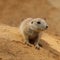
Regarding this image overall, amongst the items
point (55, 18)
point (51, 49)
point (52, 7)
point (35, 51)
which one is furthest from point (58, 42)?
point (52, 7)

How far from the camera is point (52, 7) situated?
13.6 m

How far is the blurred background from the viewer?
13023 mm

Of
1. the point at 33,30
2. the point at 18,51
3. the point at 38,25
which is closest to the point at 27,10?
the point at 33,30

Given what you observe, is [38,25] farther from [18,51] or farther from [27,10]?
[27,10]

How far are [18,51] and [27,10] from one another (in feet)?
24.2

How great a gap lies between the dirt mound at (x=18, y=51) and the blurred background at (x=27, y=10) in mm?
5616

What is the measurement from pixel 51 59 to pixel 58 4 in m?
7.39

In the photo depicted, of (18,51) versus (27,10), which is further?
(27,10)

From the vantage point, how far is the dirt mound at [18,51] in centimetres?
616

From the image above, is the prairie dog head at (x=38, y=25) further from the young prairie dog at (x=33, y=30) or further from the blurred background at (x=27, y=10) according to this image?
the blurred background at (x=27, y=10)

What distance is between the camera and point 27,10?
13633 millimetres

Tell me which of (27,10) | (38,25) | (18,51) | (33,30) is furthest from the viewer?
(27,10)

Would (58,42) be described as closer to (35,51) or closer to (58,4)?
(35,51)

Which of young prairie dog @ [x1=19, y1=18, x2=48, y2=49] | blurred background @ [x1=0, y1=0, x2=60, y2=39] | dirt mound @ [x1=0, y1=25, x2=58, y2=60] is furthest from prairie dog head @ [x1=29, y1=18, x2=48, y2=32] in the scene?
blurred background @ [x1=0, y1=0, x2=60, y2=39]
